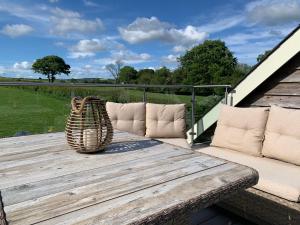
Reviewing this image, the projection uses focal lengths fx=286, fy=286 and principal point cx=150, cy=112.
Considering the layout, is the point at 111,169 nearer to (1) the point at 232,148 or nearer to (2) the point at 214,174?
(2) the point at 214,174

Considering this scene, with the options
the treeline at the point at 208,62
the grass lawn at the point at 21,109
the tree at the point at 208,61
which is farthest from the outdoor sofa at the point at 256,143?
the tree at the point at 208,61

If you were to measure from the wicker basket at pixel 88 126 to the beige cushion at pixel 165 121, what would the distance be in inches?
76.0

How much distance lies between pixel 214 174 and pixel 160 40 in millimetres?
18072

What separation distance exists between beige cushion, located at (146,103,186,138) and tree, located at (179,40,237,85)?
14.8 meters

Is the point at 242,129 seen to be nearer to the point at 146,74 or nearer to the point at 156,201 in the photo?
the point at 156,201

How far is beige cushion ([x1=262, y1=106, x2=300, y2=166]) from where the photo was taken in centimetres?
244

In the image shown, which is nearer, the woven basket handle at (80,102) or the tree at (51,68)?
the woven basket handle at (80,102)

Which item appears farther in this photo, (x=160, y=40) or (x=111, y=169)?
(x=160, y=40)

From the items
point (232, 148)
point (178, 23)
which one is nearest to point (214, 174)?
point (232, 148)

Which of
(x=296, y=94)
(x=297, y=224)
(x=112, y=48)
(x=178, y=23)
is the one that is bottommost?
(x=297, y=224)

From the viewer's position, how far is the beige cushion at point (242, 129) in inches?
109

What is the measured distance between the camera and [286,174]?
218cm

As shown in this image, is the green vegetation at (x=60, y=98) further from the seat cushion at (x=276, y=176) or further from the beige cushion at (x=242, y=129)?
the seat cushion at (x=276, y=176)

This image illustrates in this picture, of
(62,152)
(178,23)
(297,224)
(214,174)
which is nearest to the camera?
(214,174)
